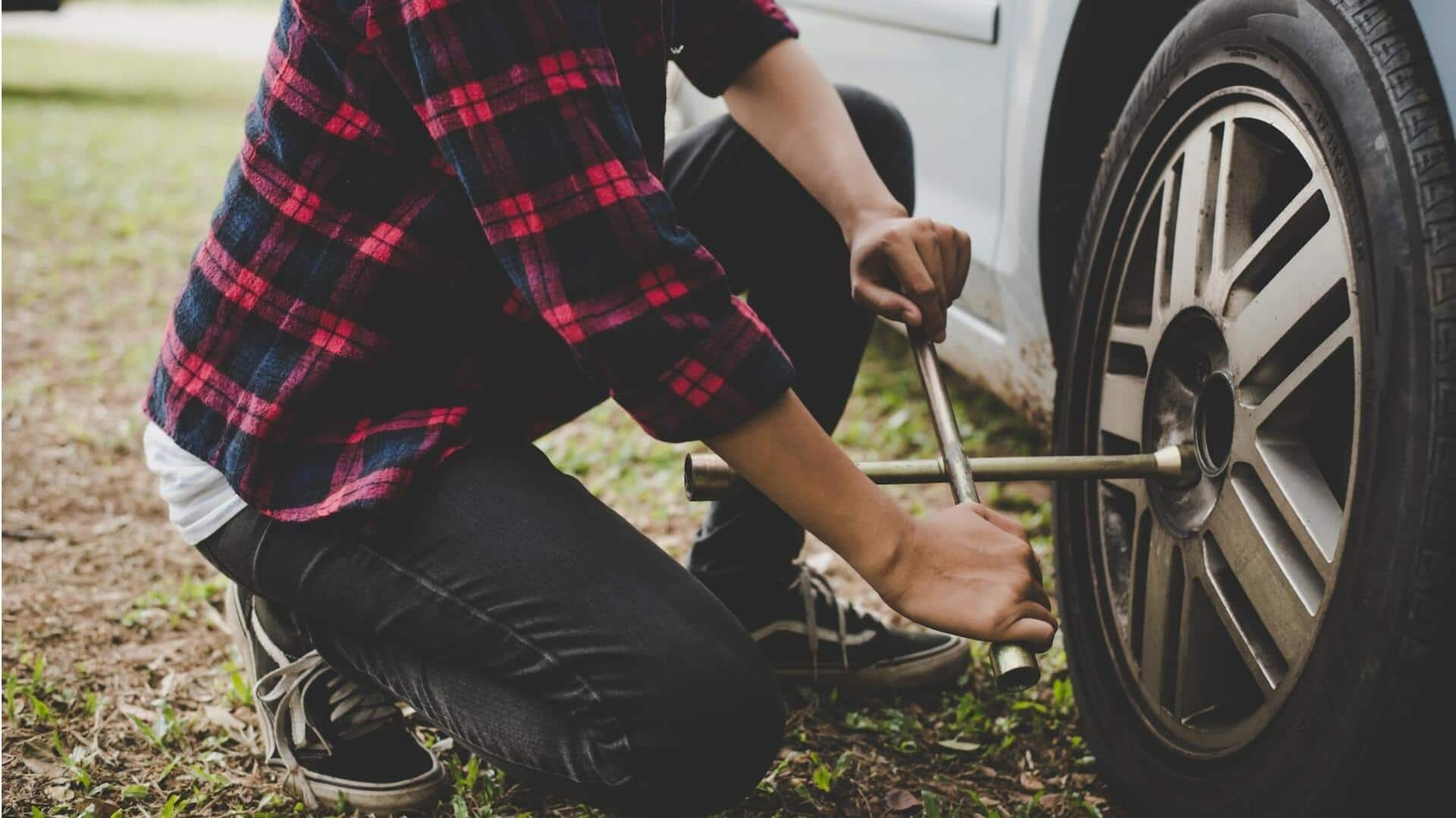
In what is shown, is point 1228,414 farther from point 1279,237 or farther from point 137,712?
point 137,712

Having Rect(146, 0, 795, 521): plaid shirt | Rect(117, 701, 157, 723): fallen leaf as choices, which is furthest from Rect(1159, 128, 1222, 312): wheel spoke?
Rect(117, 701, 157, 723): fallen leaf

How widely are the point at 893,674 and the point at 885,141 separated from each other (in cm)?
75

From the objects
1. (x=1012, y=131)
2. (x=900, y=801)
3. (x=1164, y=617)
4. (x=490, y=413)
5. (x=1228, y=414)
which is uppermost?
(x=1012, y=131)

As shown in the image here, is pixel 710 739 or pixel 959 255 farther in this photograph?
pixel 959 255

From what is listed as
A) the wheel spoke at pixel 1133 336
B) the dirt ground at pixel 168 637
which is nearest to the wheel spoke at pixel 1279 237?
the wheel spoke at pixel 1133 336

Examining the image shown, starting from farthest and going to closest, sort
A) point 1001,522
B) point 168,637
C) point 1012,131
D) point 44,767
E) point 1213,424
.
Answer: point 168,637
point 1012,131
point 44,767
point 1213,424
point 1001,522

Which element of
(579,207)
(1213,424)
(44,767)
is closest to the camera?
(579,207)

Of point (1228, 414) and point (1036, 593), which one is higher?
point (1228, 414)

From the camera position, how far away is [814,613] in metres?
1.88

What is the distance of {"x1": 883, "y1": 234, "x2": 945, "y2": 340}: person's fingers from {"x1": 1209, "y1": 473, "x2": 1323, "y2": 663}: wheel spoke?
1.34 ft

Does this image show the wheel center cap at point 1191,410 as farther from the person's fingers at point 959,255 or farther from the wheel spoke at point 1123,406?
the person's fingers at point 959,255

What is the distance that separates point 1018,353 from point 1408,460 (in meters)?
0.96

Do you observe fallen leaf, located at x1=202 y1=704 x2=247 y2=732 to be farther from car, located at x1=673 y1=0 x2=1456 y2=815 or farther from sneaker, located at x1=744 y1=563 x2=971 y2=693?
car, located at x1=673 y1=0 x2=1456 y2=815

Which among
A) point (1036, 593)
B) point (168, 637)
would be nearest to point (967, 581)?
point (1036, 593)
